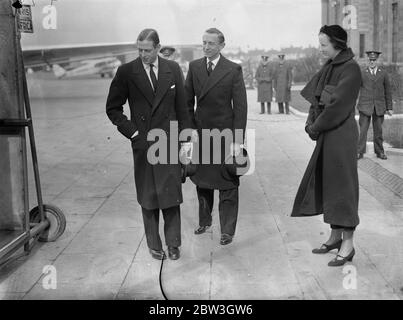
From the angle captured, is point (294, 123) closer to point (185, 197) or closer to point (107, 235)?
point (185, 197)

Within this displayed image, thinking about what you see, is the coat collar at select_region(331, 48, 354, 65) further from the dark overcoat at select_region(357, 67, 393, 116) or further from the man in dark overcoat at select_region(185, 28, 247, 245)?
the dark overcoat at select_region(357, 67, 393, 116)

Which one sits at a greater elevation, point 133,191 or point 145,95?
point 145,95

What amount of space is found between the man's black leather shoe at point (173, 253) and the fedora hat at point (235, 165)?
0.82m

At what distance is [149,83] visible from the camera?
4930mm

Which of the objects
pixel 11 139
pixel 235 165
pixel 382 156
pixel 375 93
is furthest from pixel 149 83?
pixel 382 156

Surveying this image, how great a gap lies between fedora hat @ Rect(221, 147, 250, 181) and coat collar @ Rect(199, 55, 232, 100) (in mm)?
606

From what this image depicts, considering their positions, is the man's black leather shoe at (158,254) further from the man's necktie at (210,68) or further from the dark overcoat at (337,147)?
the man's necktie at (210,68)

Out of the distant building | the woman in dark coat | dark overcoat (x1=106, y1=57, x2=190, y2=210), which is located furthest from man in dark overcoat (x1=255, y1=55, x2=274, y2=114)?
dark overcoat (x1=106, y1=57, x2=190, y2=210)

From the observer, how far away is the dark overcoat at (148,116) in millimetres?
4922

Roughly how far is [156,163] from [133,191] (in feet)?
9.77

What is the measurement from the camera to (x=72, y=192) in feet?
25.9

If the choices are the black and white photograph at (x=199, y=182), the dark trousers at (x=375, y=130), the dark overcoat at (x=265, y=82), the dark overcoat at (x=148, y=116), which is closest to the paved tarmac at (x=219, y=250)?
the black and white photograph at (x=199, y=182)

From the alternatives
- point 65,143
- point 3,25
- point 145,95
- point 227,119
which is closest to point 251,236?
point 227,119

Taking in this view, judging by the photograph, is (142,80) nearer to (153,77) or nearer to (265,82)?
(153,77)
